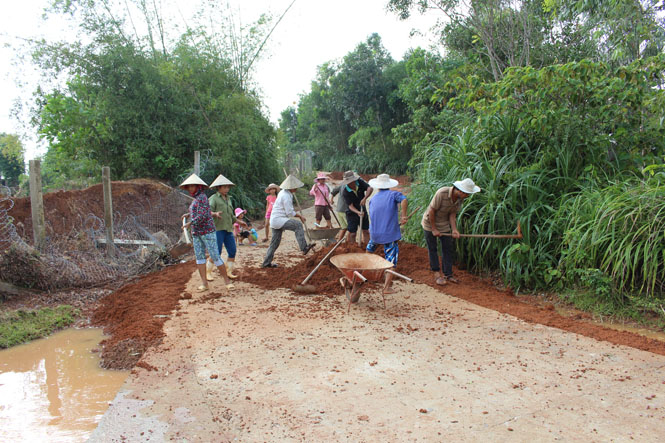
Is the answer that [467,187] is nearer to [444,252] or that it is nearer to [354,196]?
[444,252]

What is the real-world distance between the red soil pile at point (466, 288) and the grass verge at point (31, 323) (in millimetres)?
2327

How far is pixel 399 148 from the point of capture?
2395cm

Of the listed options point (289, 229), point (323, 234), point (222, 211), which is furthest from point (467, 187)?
point (222, 211)

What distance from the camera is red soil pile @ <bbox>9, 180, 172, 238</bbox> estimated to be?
884 centimetres

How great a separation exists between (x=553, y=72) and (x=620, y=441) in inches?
188

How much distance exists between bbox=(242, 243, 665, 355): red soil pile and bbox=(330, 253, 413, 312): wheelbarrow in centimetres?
76

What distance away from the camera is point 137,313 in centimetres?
525

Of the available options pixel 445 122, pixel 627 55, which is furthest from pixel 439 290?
pixel 445 122

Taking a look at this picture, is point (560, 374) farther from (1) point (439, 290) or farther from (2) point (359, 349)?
(1) point (439, 290)

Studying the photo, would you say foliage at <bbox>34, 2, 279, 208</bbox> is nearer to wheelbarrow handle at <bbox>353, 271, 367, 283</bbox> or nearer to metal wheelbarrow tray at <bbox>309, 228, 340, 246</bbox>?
metal wheelbarrow tray at <bbox>309, 228, 340, 246</bbox>

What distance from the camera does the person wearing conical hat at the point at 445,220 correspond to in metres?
5.76

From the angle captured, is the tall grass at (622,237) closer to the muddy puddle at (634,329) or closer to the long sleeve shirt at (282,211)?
the muddy puddle at (634,329)

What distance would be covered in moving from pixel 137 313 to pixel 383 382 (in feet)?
10.5

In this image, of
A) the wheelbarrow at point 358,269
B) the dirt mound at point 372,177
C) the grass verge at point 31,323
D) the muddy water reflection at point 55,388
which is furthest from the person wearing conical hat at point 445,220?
the dirt mound at point 372,177
